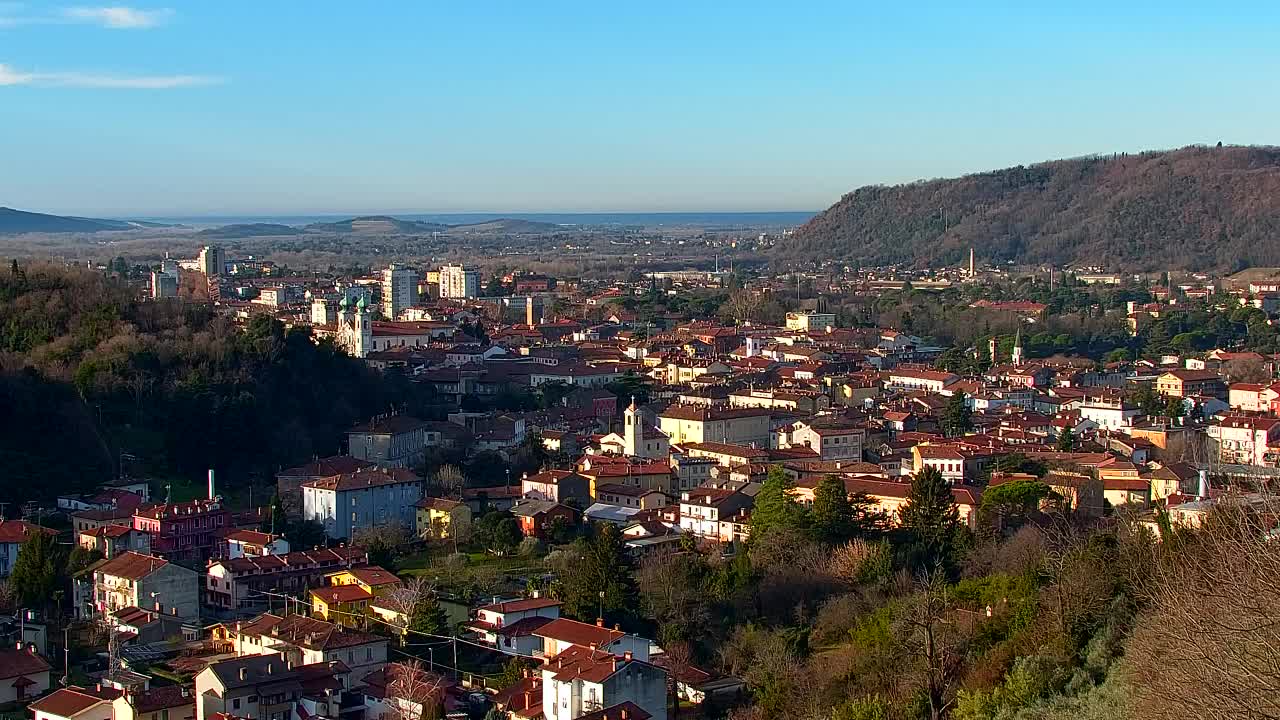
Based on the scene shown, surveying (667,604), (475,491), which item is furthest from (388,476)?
(667,604)

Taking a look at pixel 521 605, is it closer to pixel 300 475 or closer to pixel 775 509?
pixel 775 509

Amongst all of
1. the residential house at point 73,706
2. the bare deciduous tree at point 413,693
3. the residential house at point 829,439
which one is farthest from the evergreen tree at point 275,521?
the residential house at point 829,439

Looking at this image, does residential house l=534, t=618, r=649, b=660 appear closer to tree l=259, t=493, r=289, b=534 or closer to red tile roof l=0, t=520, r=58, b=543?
tree l=259, t=493, r=289, b=534

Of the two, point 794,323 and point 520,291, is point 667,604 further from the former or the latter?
point 520,291

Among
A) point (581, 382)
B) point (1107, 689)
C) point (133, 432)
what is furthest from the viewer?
point (581, 382)

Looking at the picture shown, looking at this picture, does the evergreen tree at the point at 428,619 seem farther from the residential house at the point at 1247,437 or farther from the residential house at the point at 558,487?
the residential house at the point at 1247,437

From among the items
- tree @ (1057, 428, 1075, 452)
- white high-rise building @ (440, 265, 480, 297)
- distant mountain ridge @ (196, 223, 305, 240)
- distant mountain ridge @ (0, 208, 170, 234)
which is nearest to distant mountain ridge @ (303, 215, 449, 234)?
distant mountain ridge @ (196, 223, 305, 240)
